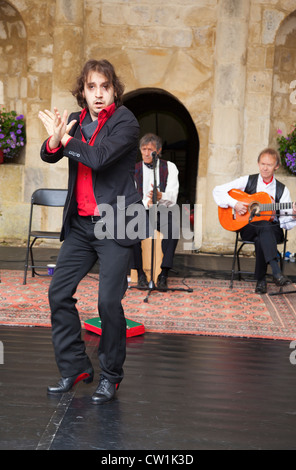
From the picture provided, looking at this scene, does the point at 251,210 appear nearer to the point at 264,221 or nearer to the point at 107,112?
the point at 264,221

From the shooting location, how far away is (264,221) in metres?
6.01

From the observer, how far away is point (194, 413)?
306 centimetres

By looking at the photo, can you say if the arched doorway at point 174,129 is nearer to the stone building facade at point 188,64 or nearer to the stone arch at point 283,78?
the stone arch at point 283,78

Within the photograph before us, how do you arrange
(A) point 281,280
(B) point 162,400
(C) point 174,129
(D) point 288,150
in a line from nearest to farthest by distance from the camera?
(B) point 162,400 < (A) point 281,280 < (D) point 288,150 < (C) point 174,129

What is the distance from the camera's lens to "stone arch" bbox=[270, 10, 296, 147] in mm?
8609

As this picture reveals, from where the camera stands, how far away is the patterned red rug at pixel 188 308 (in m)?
4.73

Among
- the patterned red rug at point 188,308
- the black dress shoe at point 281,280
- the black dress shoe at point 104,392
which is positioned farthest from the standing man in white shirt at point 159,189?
the black dress shoe at point 104,392

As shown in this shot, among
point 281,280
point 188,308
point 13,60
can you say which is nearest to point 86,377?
point 188,308

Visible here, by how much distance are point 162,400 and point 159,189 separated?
3.28m

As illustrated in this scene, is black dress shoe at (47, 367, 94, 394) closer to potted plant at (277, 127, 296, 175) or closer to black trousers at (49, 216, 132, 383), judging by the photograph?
black trousers at (49, 216, 132, 383)

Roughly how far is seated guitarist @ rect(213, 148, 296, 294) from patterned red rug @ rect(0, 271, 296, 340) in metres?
0.32

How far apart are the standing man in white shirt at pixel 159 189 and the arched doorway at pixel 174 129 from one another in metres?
5.39

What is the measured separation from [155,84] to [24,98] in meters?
2.07

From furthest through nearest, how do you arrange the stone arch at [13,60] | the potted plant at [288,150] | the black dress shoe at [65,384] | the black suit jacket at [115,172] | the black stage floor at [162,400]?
the stone arch at [13,60] < the potted plant at [288,150] < the black dress shoe at [65,384] < the black suit jacket at [115,172] < the black stage floor at [162,400]
